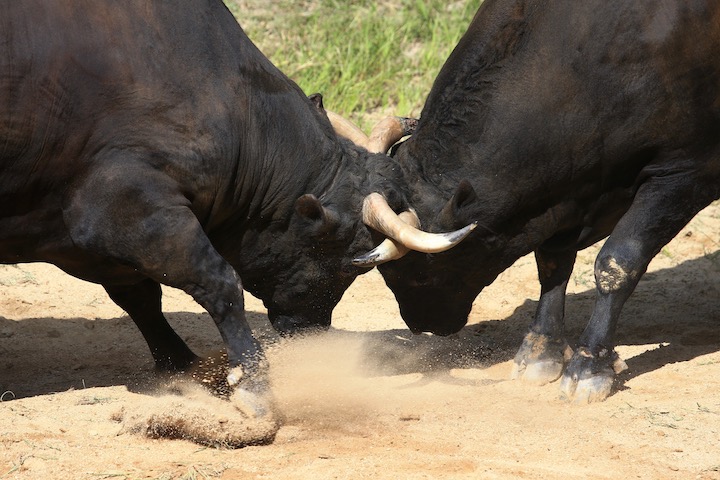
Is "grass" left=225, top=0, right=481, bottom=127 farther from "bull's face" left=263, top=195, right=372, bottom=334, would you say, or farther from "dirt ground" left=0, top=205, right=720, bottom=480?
"bull's face" left=263, top=195, right=372, bottom=334

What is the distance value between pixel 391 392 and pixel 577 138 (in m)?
1.70

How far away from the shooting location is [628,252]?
628cm

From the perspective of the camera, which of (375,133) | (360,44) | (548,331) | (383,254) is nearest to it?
(383,254)

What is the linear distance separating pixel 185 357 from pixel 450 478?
2.37 meters

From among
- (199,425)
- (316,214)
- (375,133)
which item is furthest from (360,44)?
(199,425)

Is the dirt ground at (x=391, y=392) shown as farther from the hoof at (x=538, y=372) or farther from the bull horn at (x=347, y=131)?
the bull horn at (x=347, y=131)

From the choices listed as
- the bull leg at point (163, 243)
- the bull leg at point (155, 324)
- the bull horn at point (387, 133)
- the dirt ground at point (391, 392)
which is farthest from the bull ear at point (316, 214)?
the bull leg at point (155, 324)

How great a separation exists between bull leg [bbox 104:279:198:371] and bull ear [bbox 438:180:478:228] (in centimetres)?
165

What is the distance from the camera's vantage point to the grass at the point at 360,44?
434 inches

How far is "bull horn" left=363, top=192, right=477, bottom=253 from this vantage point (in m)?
5.84

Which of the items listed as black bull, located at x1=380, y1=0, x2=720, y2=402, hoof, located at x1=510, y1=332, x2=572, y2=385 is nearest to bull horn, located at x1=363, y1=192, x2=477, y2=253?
black bull, located at x1=380, y1=0, x2=720, y2=402

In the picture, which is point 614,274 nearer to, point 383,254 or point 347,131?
point 383,254

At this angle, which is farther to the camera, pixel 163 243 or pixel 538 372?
pixel 538 372

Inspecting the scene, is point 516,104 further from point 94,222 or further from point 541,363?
point 94,222
